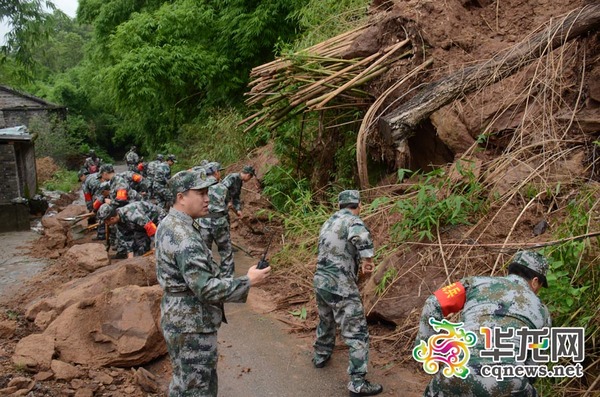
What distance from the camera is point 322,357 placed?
5438 millimetres

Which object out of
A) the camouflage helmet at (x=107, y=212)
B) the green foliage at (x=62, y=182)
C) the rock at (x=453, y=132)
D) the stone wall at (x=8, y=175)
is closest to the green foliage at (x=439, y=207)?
the rock at (x=453, y=132)

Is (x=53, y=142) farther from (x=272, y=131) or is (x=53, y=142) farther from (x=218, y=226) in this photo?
(x=218, y=226)

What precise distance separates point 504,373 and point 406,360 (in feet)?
7.84

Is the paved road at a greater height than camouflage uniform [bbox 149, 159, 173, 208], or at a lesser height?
lesser

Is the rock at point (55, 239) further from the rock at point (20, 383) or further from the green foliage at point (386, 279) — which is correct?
the green foliage at point (386, 279)

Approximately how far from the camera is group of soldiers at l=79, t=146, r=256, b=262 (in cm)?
768

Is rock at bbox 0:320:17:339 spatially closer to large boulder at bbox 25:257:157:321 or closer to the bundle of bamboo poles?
large boulder at bbox 25:257:157:321

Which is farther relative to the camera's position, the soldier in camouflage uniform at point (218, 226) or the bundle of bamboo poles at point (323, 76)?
the bundle of bamboo poles at point (323, 76)

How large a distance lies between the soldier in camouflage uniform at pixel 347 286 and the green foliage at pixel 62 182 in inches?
635

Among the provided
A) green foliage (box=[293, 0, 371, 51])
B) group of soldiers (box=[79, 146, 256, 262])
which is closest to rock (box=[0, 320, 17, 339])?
group of soldiers (box=[79, 146, 256, 262])

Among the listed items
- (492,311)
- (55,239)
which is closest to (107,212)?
(55,239)

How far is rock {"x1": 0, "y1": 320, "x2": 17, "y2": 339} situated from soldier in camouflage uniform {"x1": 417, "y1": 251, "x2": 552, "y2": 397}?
15.1 feet

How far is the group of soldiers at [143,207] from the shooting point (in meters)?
7.68

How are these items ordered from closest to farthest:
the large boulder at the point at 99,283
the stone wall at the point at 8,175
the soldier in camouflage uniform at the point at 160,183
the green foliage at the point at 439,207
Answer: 1. the green foliage at the point at 439,207
2. the large boulder at the point at 99,283
3. the soldier in camouflage uniform at the point at 160,183
4. the stone wall at the point at 8,175
